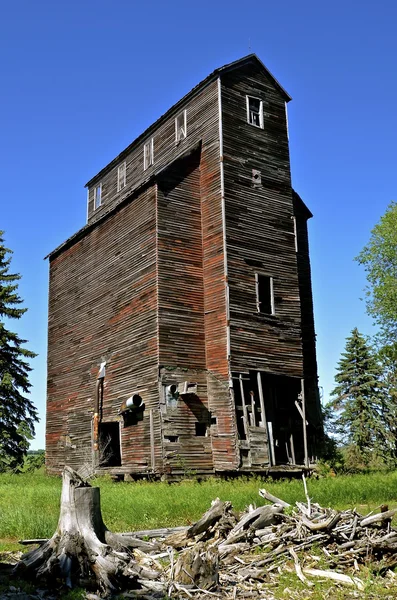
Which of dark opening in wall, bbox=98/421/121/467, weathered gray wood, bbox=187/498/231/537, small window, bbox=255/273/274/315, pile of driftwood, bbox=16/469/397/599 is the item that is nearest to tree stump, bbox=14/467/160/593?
pile of driftwood, bbox=16/469/397/599

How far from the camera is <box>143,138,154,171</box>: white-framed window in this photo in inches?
1254

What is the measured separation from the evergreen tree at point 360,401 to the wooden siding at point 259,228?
54.0 feet

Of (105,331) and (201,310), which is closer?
(201,310)

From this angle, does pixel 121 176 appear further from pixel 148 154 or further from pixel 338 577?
pixel 338 577

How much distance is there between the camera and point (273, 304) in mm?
26531

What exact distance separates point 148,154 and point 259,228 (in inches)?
335

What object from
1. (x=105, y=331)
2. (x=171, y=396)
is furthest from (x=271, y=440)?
(x=105, y=331)

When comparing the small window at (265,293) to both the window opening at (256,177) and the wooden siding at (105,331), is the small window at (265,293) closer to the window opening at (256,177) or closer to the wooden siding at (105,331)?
the window opening at (256,177)

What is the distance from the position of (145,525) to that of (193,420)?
1129cm

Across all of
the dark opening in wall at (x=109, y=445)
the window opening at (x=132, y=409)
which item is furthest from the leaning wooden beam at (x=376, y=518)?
the dark opening in wall at (x=109, y=445)

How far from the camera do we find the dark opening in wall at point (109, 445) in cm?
2789

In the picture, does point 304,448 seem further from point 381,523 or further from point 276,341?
point 381,523

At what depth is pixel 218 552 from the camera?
31.0 ft

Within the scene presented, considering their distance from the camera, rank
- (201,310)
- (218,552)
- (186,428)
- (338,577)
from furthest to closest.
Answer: (201,310) → (186,428) → (218,552) → (338,577)
